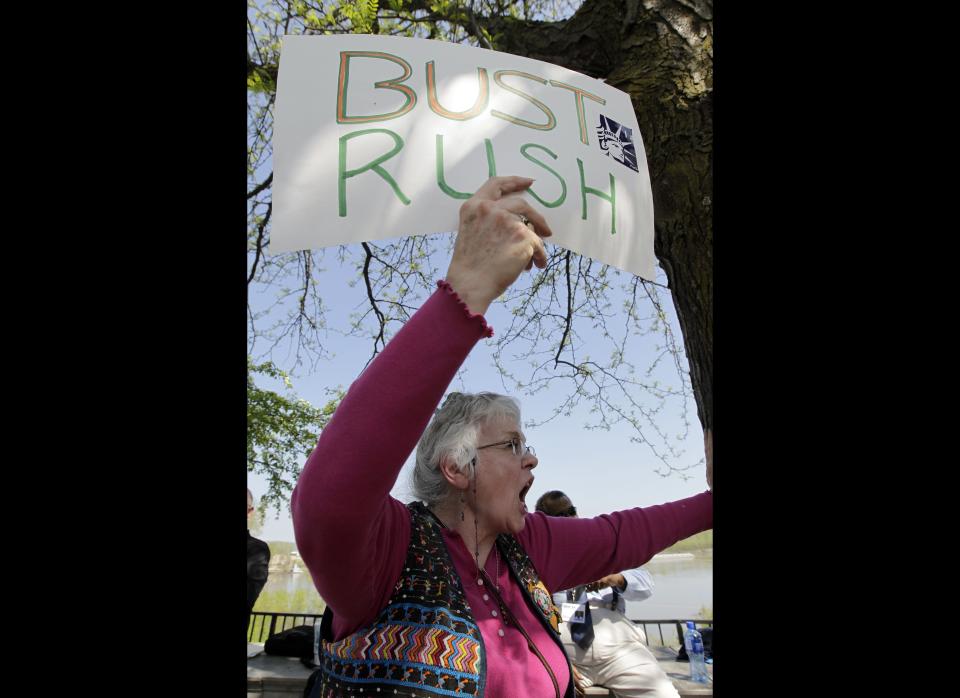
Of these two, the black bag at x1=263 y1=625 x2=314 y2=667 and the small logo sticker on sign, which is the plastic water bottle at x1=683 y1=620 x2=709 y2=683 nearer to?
the black bag at x1=263 y1=625 x2=314 y2=667

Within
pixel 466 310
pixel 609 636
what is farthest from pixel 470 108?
pixel 609 636

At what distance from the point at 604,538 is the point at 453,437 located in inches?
20.5

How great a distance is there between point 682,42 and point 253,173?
2.94 meters

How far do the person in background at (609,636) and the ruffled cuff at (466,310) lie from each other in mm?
3440

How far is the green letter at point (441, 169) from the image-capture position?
1447mm

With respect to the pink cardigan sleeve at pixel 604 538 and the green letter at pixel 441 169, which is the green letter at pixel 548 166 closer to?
the green letter at pixel 441 169

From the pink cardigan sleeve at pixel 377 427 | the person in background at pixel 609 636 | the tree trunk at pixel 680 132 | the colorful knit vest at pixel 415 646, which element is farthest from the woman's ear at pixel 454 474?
the person in background at pixel 609 636

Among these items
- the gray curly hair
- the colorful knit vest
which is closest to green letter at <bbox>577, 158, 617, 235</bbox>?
the gray curly hair

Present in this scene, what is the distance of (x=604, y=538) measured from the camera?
74.7 inches

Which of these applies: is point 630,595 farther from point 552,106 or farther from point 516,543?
point 552,106

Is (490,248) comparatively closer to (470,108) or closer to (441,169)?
(441,169)

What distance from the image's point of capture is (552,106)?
166 cm
